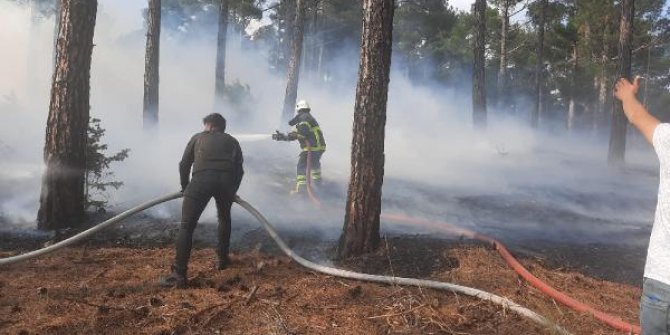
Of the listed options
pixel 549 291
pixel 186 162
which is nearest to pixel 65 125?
pixel 186 162

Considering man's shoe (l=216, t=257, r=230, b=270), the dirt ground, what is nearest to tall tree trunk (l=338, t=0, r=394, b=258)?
the dirt ground

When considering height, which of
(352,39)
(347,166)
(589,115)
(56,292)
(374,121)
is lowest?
(56,292)

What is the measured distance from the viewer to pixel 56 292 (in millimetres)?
4461

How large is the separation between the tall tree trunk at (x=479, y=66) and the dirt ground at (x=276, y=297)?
12.0 metres

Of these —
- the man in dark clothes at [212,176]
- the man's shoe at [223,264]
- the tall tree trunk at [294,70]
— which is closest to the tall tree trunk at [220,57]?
the tall tree trunk at [294,70]

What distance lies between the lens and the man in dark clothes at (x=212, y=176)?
5238mm

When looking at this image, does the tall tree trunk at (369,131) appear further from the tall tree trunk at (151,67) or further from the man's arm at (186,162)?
the tall tree trunk at (151,67)

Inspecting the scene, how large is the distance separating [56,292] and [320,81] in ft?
111

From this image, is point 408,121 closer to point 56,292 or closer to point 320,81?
point 320,81

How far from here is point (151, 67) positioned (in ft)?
45.0

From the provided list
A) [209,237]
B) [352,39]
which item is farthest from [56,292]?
[352,39]

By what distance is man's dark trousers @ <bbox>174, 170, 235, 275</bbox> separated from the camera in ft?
16.3

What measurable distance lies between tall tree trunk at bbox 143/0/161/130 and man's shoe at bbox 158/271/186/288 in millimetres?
9814

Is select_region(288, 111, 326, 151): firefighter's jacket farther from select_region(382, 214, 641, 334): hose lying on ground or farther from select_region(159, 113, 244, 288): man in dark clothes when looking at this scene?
select_region(159, 113, 244, 288): man in dark clothes
